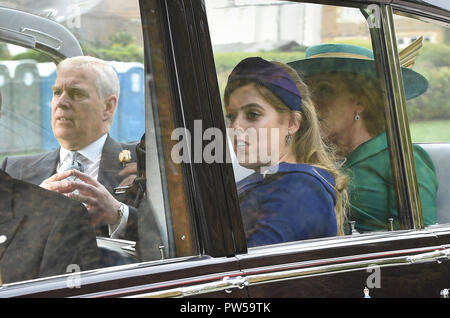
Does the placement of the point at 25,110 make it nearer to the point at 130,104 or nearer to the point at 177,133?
the point at 130,104

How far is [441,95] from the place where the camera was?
2.82 metres

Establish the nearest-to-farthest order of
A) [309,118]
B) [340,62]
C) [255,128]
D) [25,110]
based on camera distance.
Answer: [25,110], [255,128], [309,118], [340,62]

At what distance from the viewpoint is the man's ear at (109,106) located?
191 centimetres

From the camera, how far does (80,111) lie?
6.24 feet

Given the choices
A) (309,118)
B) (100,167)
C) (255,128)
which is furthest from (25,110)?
(309,118)

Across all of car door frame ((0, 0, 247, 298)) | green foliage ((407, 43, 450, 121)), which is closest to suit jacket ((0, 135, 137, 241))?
car door frame ((0, 0, 247, 298))

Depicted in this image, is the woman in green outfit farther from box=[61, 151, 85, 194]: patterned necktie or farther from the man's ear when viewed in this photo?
box=[61, 151, 85, 194]: patterned necktie

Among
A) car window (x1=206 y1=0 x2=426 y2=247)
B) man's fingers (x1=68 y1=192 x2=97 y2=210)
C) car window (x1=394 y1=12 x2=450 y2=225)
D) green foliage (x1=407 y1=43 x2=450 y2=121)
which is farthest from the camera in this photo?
green foliage (x1=407 y1=43 x2=450 y2=121)

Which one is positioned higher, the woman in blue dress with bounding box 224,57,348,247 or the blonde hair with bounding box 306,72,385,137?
the blonde hair with bounding box 306,72,385,137

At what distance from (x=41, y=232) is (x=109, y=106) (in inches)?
16.6

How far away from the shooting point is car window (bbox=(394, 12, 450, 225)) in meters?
2.61

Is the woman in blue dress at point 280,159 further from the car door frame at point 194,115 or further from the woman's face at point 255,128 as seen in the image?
the car door frame at point 194,115

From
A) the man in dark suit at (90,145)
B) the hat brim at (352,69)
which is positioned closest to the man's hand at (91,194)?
the man in dark suit at (90,145)

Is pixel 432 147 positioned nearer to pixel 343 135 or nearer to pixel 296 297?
pixel 343 135
